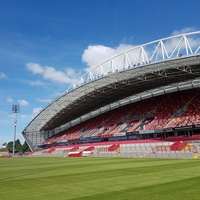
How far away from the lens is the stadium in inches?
1674

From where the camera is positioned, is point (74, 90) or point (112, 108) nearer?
point (74, 90)

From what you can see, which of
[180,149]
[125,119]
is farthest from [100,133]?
[180,149]

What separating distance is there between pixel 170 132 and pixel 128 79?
542 inches

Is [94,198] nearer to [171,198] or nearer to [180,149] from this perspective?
[171,198]

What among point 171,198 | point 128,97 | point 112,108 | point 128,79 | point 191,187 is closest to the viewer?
point 171,198

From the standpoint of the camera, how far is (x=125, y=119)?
2645 inches

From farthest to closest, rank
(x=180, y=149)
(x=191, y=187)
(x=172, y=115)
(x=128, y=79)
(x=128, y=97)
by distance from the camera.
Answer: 1. (x=128, y=97)
2. (x=172, y=115)
3. (x=128, y=79)
4. (x=180, y=149)
5. (x=191, y=187)

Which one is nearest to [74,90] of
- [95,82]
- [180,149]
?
[95,82]

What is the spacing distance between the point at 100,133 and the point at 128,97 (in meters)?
11.7

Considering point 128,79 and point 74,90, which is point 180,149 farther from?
point 74,90

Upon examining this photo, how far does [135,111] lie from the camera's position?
67.4 metres

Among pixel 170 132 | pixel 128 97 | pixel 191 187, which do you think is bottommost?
pixel 191 187

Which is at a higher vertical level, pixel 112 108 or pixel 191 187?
pixel 112 108

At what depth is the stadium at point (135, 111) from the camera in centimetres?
4253
